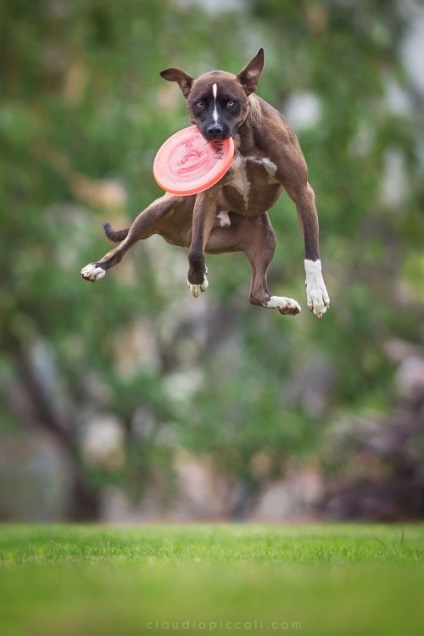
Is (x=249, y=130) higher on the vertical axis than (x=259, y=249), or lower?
higher

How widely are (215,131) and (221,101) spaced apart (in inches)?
7.7

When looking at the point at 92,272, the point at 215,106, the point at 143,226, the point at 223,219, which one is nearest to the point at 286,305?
the point at 223,219

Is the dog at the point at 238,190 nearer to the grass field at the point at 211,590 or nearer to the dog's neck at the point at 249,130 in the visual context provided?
the dog's neck at the point at 249,130

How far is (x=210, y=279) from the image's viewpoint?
16.0m

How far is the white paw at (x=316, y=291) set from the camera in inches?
265

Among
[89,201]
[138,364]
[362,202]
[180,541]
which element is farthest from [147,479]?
[180,541]

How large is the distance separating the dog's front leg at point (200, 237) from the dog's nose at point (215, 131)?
498 millimetres

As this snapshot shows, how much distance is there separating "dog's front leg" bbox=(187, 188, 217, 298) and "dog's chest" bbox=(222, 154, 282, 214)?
0.14 m

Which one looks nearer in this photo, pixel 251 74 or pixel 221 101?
pixel 221 101

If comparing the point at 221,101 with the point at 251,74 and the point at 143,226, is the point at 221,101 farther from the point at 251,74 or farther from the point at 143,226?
the point at 143,226

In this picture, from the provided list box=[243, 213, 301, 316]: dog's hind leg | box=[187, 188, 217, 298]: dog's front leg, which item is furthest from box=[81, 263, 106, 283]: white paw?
box=[243, 213, 301, 316]: dog's hind leg

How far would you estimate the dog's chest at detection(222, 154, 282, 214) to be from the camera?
22.1 ft

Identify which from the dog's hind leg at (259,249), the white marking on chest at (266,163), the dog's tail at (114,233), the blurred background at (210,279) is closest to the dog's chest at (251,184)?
the white marking on chest at (266,163)

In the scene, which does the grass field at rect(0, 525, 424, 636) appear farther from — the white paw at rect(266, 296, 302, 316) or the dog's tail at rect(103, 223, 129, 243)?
the dog's tail at rect(103, 223, 129, 243)
